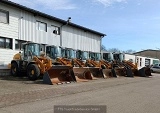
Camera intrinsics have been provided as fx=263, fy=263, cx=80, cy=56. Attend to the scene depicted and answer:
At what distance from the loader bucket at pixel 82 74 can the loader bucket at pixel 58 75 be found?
2.98 ft

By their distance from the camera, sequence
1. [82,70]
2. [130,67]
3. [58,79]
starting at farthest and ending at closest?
1. [130,67]
2. [82,70]
3. [58,79]

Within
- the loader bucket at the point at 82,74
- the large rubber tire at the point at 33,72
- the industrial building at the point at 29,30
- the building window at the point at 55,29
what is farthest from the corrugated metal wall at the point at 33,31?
the loader bucket at the point at 82,74

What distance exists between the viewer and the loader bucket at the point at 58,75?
54.3ft

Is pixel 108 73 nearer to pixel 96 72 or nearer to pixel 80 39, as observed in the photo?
pixel 96 72

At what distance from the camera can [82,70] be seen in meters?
20.4

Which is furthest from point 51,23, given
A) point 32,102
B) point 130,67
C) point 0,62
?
point 32,102

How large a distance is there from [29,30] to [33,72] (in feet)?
22.4

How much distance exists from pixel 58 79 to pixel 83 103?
764 centimetres

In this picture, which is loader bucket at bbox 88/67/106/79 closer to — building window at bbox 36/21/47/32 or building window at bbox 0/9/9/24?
building window at bbox 36/21/47/32

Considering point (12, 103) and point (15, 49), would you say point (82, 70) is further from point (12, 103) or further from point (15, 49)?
point (12, 103)

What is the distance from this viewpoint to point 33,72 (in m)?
18.0

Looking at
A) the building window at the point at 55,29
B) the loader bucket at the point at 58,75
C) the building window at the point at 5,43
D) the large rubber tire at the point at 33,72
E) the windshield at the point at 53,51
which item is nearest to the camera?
the loader bucket at the point at 58,75

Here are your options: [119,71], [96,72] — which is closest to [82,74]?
[96,72]

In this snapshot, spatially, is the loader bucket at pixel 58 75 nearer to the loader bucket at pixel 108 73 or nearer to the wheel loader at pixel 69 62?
the wheel loader at pixel 69 62
